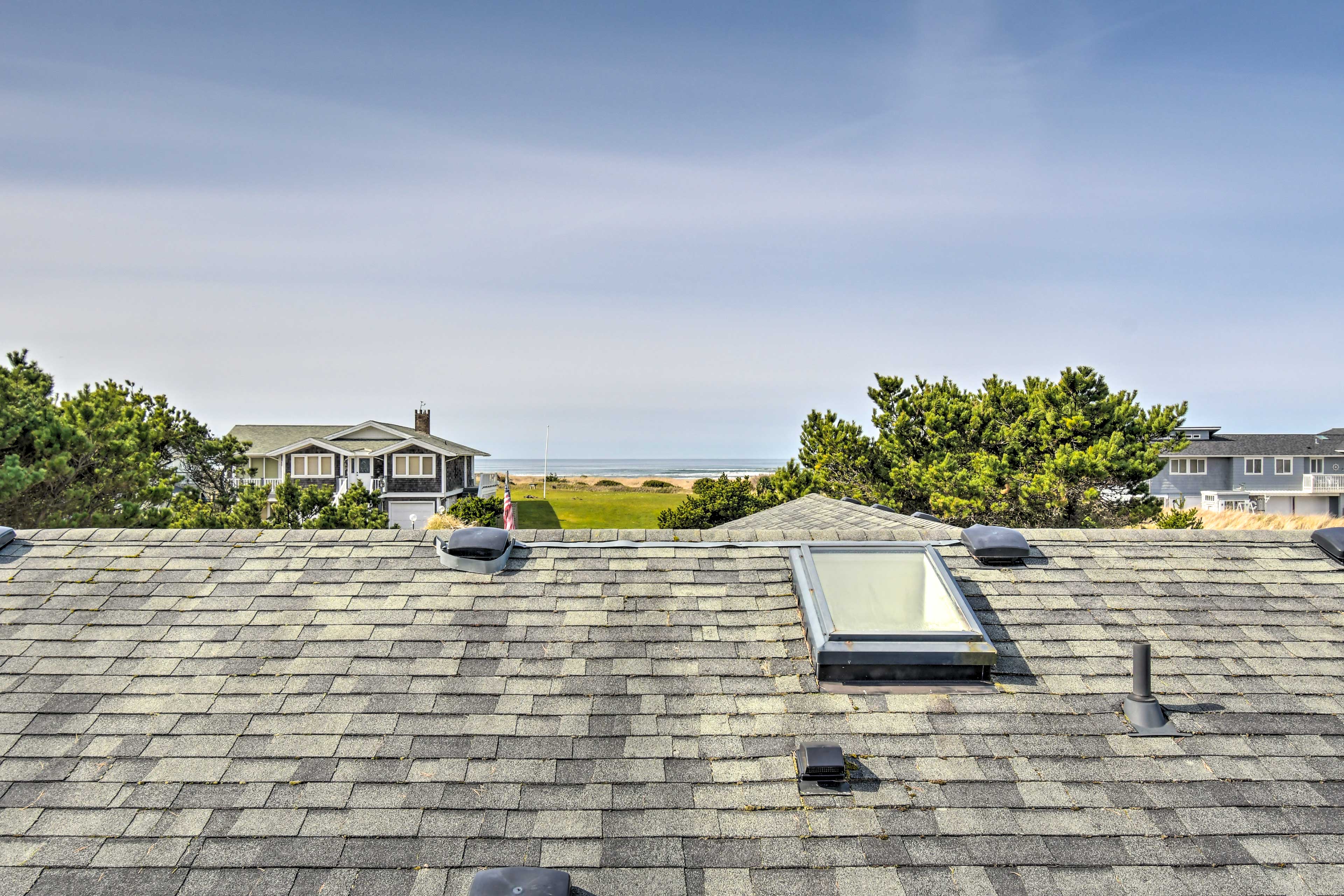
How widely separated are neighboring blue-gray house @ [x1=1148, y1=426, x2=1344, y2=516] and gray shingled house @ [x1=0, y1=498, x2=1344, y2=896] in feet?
168

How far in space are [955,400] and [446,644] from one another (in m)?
25.5

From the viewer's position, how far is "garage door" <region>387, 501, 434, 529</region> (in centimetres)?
4166

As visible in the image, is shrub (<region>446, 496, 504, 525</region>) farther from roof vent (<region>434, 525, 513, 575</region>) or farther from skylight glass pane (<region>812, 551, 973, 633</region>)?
skylight glass pane (<region>812, 551, 973, 633</region>)

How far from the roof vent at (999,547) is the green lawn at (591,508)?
3028 centimetres

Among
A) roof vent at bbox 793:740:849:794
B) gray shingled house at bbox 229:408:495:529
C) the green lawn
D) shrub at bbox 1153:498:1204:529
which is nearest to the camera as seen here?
roof vent at bbox 793:740:849:794

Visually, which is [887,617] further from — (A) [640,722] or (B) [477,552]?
(B) [477,552]

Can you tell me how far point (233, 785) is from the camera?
4.29 meters

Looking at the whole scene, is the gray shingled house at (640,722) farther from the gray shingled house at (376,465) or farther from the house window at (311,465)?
the house window at (311,465)

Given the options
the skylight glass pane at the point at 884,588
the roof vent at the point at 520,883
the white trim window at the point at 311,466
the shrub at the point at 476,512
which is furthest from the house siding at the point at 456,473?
the roof vent at the point at 520,883

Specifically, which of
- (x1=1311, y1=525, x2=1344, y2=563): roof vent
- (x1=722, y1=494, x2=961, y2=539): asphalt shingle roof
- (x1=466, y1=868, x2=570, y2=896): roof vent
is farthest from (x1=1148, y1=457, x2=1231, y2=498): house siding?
(x1=466, y1=868, x2=570, y2=896): roof vent

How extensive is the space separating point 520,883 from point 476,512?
29562 millimetres

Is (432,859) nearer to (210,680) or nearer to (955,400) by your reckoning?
(210,680)

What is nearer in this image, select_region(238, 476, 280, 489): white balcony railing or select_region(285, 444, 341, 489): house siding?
select_region(238, 476, 280, 489): white balcony railing

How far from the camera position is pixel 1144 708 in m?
4.85
